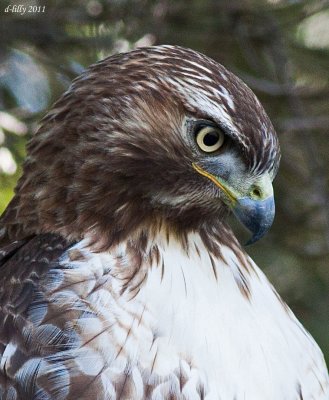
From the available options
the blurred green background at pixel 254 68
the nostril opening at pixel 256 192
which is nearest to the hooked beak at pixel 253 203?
the nostril opening at pixel 256 192

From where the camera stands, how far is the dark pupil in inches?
138

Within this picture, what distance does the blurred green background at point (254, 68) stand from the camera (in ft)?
16.4

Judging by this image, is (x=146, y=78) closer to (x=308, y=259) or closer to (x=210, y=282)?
(x=210, y=282)

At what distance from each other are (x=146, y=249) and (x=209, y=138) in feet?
1.38

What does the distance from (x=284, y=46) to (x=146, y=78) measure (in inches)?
75.1

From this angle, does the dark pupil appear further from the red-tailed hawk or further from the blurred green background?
the blurred green background

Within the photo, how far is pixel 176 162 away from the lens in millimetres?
3602

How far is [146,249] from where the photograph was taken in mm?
3682

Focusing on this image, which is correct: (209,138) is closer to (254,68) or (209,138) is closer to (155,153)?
(155,153)

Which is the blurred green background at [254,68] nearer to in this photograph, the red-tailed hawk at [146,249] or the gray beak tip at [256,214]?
the red-tailed hawk at [146,249]

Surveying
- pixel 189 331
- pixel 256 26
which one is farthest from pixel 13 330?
pixel 256 26

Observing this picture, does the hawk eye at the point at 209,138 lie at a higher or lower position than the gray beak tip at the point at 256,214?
higher

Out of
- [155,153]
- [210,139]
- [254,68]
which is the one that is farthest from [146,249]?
[254,68]

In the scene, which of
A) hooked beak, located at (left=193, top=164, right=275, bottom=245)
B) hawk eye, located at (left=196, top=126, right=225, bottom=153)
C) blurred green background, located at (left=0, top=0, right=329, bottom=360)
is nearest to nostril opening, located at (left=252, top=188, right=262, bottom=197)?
hooked beak, located at (left=193, top=164, right=275, bottom=245)
